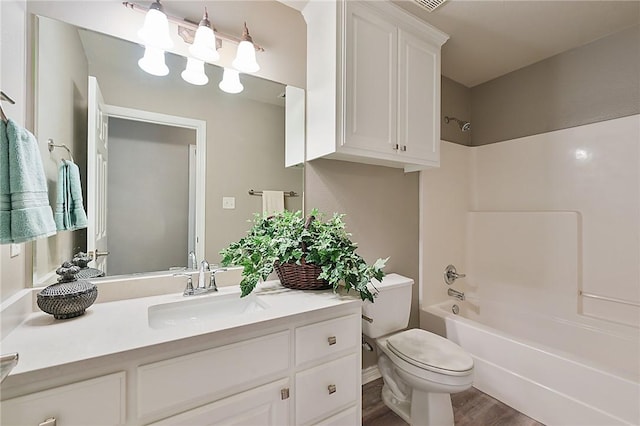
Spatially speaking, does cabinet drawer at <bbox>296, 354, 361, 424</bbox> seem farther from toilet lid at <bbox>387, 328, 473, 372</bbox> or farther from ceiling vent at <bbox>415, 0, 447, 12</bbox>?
ceiling vent at <bbox>415, 0, 447, 12</bbox>

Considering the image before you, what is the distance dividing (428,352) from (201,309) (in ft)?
3.91

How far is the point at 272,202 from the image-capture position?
1646mm

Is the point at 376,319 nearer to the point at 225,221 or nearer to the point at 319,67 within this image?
the point at 225,221

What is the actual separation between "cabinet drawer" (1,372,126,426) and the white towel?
3.26 ft

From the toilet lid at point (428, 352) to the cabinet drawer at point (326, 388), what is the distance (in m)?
0.37

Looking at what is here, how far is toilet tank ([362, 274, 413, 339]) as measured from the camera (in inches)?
66.8

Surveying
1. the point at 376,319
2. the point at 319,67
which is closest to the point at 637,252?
the point at 376,319

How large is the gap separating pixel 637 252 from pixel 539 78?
1.48 meters

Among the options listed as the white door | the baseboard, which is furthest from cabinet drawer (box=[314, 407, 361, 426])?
the white door

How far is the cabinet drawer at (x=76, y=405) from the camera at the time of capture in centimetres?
69

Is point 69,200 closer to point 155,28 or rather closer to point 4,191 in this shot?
point 4,191

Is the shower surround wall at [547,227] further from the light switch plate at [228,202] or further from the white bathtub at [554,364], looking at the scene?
the light switch plate at [228,202]

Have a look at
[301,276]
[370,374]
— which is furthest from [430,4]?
[370,374]

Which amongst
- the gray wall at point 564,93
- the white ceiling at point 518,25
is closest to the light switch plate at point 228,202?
the white ceiling at point 518,25
